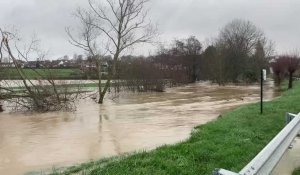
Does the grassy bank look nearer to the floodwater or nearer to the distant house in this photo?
the floodwater

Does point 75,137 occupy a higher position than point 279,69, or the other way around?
point 279,69

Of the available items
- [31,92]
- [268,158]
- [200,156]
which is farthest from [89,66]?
[268,158]

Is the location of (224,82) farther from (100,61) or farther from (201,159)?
(201,159)

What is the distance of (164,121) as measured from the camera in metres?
19.9

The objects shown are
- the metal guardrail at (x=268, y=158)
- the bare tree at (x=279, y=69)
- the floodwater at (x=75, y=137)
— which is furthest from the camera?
the bare tree at (x=279, y=69)

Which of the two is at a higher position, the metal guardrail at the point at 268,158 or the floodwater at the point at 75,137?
the metal guardrail at the point at 268,158

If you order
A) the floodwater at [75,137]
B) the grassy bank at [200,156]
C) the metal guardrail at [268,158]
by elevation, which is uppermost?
the metal guardrail at [268,158]

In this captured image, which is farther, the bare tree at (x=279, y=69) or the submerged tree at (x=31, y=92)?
the bare tree at (x=279, y=69)

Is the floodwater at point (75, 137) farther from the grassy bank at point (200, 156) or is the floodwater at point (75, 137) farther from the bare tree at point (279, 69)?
the bare tree at point (279, 69)

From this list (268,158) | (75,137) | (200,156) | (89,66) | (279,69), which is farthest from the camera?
(279,69)

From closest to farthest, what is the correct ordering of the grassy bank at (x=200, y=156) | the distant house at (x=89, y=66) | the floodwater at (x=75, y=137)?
the grassy bank at (x=200, y=156), the floodwater at (x=75, y=137), the distant house at (x=89, y=66)

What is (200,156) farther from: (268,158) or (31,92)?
(31,92)

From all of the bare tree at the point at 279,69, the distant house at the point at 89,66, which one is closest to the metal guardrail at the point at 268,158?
the distant house at the point at 89,66

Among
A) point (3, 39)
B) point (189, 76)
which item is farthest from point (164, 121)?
point (189, 76)
